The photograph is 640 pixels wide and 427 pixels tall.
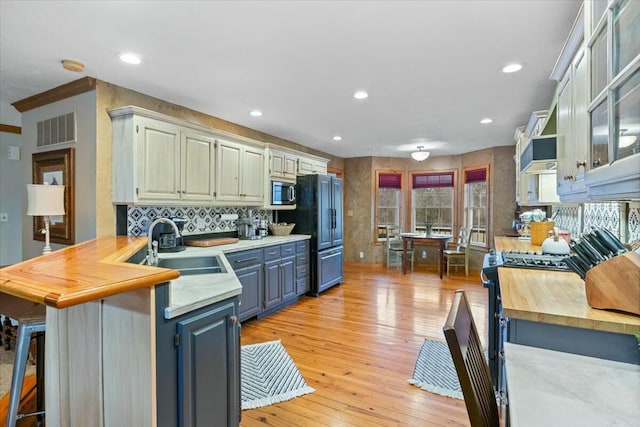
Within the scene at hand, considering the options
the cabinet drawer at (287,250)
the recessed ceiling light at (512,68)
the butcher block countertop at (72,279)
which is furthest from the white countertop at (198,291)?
the recessed ceiling light at (512,68)

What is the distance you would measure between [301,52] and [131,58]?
131 centimetres

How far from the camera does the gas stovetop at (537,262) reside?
217 centimetres

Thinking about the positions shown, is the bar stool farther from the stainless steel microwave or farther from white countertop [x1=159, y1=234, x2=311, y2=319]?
the stainless steel microwave

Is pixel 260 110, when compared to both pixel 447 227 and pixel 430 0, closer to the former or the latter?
pixel 430 0

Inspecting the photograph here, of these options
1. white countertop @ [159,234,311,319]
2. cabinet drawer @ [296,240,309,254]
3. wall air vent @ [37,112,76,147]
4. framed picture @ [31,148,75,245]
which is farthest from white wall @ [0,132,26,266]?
white countertop @ [159,234,311,319]

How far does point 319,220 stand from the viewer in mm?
4984

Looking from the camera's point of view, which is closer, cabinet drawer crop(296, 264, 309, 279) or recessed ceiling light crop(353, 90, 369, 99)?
recessed ceiling light crop(353, 90, 369, 99)

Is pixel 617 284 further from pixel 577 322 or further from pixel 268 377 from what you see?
pixel 268 377

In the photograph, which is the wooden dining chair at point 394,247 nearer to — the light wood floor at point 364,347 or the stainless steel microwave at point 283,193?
the light wood floor at point 364,347

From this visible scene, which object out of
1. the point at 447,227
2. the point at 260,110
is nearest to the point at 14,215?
the point at 260,110

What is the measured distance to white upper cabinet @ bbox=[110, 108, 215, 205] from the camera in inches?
117

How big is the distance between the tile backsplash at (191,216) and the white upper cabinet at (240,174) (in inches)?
14.5

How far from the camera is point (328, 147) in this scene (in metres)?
6.45

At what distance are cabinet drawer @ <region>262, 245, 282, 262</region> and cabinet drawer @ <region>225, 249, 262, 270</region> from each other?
0.09 metres
